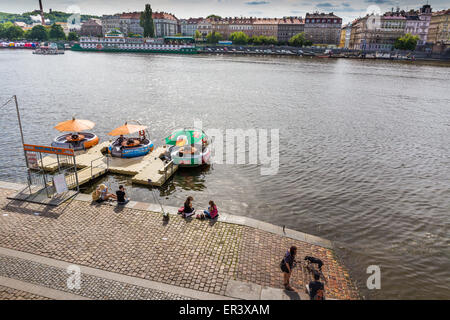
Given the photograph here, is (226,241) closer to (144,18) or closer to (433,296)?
(433,296)

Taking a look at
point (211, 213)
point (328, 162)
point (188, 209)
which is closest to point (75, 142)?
point (188, 209)

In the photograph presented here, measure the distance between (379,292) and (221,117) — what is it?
110 feet

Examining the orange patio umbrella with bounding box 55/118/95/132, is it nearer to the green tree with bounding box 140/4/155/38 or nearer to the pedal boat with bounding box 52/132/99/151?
the pedal boat with bounding box 52/132/99/151

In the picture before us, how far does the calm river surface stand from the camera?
49.5ft

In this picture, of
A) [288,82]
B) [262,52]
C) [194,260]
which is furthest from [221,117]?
[262,52]

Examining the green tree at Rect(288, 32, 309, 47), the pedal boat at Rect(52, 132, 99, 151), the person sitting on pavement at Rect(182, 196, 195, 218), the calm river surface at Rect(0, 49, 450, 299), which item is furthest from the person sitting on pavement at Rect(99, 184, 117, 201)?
the green tree at Rect(288, 32, 309, 47)

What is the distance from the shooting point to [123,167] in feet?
74.7

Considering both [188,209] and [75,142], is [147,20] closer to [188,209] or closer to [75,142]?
[75,142]

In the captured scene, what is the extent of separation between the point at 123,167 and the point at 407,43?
193 metres

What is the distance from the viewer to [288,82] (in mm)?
78375

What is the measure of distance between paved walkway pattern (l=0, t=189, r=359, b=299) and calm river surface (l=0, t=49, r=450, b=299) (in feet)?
11.0

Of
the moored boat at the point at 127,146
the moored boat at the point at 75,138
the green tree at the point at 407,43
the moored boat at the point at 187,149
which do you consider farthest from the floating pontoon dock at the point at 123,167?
the green tree at the point at 407,43

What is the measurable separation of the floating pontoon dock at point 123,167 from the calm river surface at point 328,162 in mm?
855

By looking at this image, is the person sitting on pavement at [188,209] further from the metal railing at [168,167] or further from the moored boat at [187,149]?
the moored boat at [187,149]
